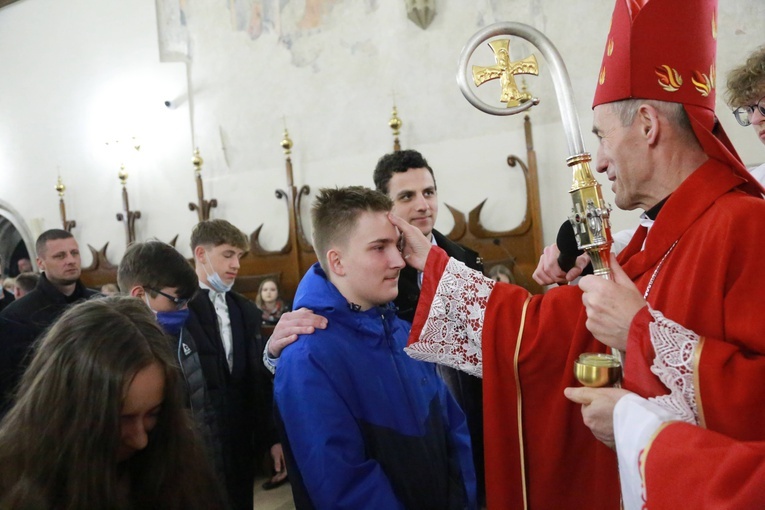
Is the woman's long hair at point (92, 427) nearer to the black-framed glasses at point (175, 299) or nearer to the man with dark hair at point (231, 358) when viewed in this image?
the black-framed glasses at point (175, 299)

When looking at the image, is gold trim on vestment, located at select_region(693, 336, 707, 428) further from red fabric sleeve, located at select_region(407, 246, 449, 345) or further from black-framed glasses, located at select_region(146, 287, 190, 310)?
black-framed glasses, located at select_region(146, 287, 190, 310)

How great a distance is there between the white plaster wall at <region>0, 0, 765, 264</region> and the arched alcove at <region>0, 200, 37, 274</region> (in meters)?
0.16

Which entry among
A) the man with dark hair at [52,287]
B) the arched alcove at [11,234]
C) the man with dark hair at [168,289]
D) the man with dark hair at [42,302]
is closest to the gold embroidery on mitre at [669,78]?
the man with dark hair at [168,289]

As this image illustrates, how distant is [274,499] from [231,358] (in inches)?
66.7

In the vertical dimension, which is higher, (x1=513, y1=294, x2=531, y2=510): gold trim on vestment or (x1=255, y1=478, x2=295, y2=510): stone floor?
(x1=513, y1=294, x2=531, y2=510): gold trim on vestment

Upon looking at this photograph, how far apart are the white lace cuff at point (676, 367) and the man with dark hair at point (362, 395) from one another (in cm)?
80

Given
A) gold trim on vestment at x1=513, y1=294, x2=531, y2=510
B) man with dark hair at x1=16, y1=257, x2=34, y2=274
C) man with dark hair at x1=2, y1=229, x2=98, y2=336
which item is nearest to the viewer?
gold trim on vestment at x1=513, y1=294, x2=531, y2=510

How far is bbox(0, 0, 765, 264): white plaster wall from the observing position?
5.70 m

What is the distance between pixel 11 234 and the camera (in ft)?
32.9

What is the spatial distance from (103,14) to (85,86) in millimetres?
1102

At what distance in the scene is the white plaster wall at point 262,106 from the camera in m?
5.70

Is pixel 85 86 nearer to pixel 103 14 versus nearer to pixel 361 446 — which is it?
pixel 103 14

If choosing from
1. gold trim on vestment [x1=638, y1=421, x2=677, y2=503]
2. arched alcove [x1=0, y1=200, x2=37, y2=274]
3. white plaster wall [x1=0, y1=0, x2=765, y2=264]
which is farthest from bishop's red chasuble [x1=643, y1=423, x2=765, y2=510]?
arched alcove [x1=0, y1=200, x2=37, y2=274]

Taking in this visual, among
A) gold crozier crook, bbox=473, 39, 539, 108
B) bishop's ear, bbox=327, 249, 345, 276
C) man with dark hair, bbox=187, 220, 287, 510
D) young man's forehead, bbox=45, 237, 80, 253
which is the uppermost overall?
gold crozier crook, bbox=473, 39, 539, 108
